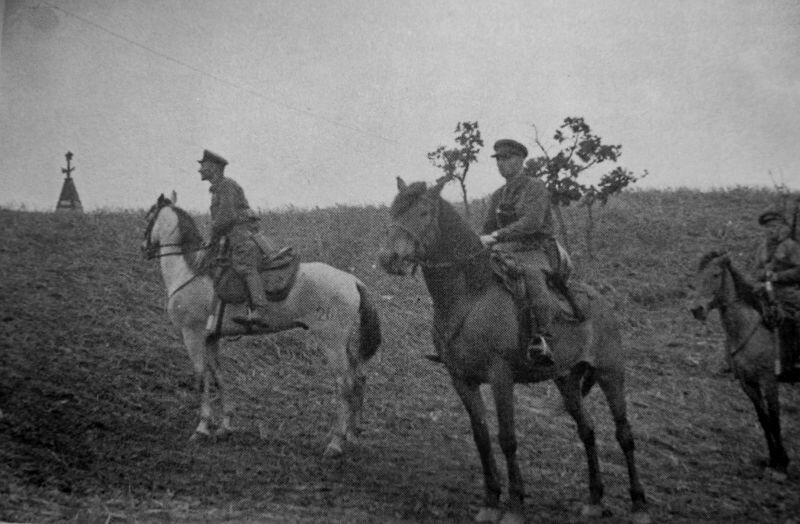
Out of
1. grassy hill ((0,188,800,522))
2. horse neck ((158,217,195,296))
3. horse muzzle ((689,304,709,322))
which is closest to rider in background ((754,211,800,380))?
grassy hill ((0,188,800,522))

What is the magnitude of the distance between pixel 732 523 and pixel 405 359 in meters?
5.68

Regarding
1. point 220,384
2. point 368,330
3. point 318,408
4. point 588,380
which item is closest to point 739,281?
point 588,380

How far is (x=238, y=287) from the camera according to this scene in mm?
7066

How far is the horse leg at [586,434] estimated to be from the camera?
5.11 m

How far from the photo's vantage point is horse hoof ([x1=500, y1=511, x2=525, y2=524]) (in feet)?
15.1

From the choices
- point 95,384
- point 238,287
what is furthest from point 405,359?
point 95,384

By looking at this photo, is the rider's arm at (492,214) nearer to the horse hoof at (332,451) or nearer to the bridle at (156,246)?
the horse hoof at (332,451)

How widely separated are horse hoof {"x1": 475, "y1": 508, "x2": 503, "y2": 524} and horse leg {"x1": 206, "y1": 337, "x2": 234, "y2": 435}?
125 inches

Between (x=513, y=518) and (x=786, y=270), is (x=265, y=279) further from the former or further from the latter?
(x=786, y=270)

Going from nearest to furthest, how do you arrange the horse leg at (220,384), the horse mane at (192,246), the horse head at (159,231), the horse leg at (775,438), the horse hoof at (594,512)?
the horse hoof at (594,512)
the horse leg at (775,438)
the horse leg at (220,384)
the horse mane at (192,246)
the horse head at (159,231)

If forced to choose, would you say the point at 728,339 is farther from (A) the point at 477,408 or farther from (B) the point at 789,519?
(A) the point at 477,408

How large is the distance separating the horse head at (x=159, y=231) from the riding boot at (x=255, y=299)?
4.08 ft

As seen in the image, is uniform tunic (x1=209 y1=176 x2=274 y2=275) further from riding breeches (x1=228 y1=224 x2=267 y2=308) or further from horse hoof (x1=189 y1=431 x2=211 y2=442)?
horse hoof (x1=189 y1=431 x2=211 y2=442)

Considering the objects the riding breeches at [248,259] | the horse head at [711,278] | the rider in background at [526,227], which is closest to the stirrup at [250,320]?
the riding breeches at [248,259]
